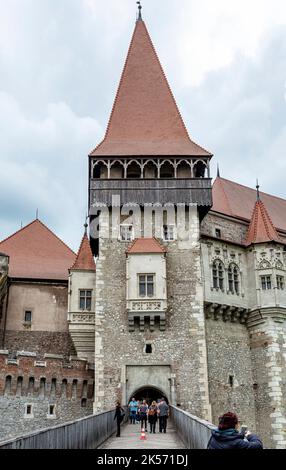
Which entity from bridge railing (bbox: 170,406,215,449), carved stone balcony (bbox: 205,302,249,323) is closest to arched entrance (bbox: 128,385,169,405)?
carved stone balcony (bbox: 205,302,249,323)

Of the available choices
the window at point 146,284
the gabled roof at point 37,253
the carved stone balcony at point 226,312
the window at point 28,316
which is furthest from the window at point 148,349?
Result: the gabled roof at point 37,253

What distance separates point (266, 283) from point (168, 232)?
6.06 m

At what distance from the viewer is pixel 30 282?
32.1 m

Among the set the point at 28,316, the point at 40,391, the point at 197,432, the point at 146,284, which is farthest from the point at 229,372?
the point at 197,432

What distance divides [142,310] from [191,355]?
302cm

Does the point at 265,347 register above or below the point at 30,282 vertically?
below

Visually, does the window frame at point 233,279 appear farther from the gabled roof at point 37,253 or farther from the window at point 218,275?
the gabled roof at point 37,253

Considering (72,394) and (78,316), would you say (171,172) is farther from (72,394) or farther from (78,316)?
(72,394)

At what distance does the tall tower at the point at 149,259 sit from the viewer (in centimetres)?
2506

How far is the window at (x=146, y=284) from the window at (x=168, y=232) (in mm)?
2371

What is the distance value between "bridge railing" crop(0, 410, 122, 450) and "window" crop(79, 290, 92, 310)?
39.7 feet

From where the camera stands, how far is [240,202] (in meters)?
35.6

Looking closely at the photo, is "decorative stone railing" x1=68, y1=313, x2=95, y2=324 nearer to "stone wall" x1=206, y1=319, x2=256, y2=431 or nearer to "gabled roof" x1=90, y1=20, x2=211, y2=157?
"stone wall" x1=206, y1=319, x2=256, y2=431

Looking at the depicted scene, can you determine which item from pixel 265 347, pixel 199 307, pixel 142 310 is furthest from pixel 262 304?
pixel 142 310
